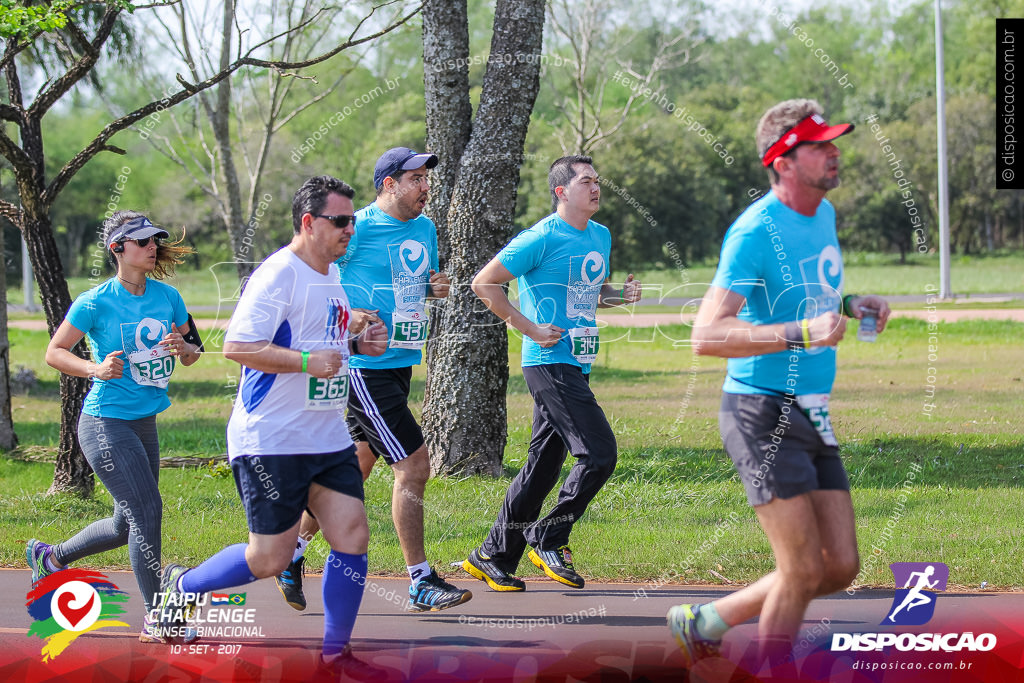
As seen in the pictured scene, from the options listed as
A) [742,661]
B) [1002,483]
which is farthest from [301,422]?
[1002,483]

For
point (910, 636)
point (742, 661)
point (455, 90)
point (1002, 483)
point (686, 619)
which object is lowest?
point (1002, 483)

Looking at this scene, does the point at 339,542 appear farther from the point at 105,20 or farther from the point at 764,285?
the point at 105,20

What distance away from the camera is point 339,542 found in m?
4.05

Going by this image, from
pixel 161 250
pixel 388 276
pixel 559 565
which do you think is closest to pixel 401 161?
pixel 388 276

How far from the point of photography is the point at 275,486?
3.99 m

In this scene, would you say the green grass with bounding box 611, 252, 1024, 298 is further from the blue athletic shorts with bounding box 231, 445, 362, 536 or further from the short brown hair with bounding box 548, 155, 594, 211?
the blue athletic shorts with bounding box 231, 445, 362, 536

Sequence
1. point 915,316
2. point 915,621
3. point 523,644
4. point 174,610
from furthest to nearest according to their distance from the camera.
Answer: point 915,316 < point 915,621 < point 523,644 < point 174,610

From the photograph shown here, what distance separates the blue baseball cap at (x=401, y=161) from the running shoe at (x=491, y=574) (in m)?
2.12

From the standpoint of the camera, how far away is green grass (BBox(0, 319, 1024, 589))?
21.4 feet

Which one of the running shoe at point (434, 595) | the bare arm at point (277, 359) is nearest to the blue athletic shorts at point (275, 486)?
the bare arm at point (277, 359)

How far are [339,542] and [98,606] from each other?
199 centimetres

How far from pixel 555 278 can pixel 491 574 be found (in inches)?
65.4

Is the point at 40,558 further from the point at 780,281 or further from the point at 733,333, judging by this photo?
the point at 780,281

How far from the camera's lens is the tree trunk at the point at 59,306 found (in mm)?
8117
